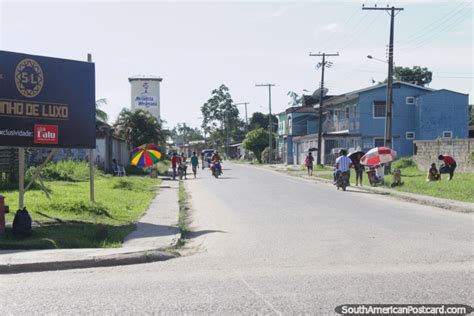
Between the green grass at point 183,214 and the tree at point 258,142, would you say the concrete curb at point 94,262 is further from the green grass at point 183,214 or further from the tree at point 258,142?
the tree at point 258,142

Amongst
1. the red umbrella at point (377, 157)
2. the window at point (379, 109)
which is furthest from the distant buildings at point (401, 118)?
the red umbrella at point (377, 157)

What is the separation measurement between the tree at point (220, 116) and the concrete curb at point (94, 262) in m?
110

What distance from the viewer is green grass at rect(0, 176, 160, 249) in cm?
1135

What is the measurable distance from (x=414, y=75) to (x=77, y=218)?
82.1 m

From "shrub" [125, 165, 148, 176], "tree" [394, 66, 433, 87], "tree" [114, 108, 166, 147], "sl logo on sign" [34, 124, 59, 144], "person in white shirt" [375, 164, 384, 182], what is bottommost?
"shrub" [125, 165, 148, 176]

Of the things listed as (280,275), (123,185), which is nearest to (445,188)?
(123,185)

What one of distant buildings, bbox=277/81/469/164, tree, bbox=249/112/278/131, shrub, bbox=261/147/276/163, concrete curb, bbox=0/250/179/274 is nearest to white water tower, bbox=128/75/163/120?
shrub, bbox=261/147/276/163

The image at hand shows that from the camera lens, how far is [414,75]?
90.0m

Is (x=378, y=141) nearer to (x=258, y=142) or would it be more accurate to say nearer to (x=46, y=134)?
(x=258, y=142)

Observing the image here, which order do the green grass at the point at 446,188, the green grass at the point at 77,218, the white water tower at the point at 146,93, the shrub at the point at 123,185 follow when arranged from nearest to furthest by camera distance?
1. the green grass at the point at 77,218
2. the green grass at the point at 446,188
3. the shrub at the point at 123,185
4. the white water tower at the point at 146,93

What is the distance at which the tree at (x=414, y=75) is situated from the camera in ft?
294

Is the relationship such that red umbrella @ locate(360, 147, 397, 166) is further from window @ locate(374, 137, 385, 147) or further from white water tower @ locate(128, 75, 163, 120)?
white water tower @ locate(128, 75, 163, 120)

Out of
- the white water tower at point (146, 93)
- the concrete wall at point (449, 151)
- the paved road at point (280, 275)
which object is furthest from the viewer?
the white water tower at point (146, 93)

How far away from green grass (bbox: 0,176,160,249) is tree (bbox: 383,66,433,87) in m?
73.4
